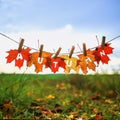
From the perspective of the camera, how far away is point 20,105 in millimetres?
5766

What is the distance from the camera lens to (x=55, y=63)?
4180 millimetres

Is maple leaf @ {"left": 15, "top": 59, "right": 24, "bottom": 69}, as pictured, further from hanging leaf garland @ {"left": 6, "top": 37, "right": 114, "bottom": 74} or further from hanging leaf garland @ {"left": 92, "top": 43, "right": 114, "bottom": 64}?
hanging leaf garland @ {"left": 92, "top": 43, "right": 114, "bottom": 64}

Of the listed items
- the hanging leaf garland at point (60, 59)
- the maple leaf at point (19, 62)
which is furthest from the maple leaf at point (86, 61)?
the maple leaf at point (19, 62)

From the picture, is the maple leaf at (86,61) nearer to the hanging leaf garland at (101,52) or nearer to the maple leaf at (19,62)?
the hanging leaf garland at (101,52)

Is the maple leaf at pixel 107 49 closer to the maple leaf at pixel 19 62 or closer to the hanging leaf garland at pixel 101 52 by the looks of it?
the hanging leaf garland at pixel 101 52

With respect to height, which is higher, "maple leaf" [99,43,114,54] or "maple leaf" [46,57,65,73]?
"maple leaf" [99,43,114,54]

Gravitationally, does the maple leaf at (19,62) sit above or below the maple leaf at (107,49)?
below

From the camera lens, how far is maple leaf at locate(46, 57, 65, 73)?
4141 mm

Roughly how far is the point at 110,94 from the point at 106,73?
34.9 inches

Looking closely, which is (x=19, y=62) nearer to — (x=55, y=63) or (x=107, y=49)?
(x=55, y=63)

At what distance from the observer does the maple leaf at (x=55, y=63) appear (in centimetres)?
414

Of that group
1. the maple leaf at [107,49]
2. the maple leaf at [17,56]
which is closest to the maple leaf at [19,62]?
the maple leaf at [17,56]

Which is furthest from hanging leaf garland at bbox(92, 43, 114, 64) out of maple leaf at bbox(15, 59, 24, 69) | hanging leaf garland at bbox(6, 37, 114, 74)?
maple leaf at bbox(15, 59, 24, 69)

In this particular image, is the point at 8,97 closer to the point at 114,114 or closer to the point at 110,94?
the point at 114,114
